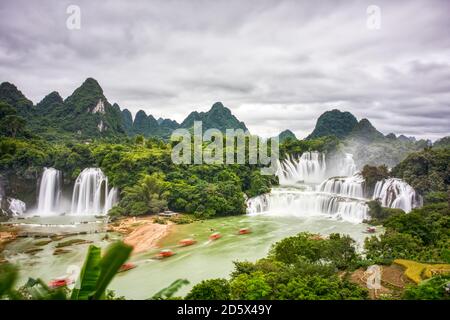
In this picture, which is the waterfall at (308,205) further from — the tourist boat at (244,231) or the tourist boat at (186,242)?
the tourist boat at (186,242)

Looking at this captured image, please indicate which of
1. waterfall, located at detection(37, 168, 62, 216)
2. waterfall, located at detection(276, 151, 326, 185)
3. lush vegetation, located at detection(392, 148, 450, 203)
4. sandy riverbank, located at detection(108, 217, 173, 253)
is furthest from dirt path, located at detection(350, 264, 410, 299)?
waterfall, located at detection(276, 151, 326, 185)

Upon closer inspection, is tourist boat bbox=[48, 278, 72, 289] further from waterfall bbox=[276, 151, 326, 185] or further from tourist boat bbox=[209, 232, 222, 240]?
waterfall bbox=[276, 151, 326, 185]

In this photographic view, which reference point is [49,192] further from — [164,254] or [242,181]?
[164,254]

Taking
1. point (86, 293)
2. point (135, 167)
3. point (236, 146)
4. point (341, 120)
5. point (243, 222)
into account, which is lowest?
point (243, 222)

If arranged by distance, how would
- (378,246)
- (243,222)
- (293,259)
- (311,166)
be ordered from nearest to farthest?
(293,259) < (378,246) < (243,222) < (311,166)

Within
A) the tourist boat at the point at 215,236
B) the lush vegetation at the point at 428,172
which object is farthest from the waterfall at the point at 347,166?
the tourist boat at the point at 215,236
